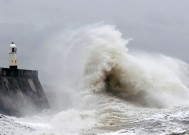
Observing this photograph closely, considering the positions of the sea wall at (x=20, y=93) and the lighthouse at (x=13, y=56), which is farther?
the lighthouse at (x=13, y=56)

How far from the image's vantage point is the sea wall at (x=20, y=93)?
16712mm

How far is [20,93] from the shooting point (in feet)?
60.1

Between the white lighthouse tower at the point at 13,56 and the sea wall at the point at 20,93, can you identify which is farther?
the white lighthouse tower at the point at 13,56

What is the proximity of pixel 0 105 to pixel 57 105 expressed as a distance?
451 cm

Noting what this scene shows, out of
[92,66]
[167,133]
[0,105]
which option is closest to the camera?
[167,133]

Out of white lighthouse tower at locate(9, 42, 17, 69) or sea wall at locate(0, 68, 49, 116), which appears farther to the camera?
white lighthouse tower at locate(9, 42, 17, 69)

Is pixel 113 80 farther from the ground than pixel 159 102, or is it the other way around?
pixel 113 80

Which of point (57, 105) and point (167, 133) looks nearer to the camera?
point (167, 133)

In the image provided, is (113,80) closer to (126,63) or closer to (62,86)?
(126,63)

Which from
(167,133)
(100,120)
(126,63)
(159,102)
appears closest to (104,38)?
(126,63)

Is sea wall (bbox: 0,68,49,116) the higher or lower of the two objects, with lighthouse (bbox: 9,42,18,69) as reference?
lower

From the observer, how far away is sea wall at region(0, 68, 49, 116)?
16.7 metres

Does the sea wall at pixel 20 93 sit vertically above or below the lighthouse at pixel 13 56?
below

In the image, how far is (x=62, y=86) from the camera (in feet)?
69.7
